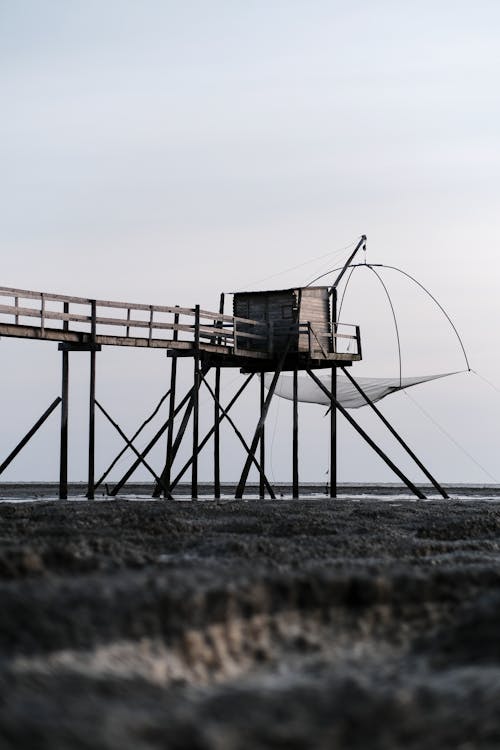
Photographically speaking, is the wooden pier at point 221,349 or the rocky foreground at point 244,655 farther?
the wooden pier at point 221,349

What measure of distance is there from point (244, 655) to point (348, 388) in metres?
→ 25.4

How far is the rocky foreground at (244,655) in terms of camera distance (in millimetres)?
3668

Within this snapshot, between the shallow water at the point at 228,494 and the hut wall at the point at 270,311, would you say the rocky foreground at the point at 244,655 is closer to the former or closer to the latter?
the shallow water at the point at 228,494

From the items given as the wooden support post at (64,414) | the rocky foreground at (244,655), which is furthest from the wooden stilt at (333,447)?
the rocky foreground at (244,655)

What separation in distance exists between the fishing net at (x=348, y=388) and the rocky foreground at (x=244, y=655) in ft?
66.7

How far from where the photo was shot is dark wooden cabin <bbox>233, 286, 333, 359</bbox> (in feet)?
90.0

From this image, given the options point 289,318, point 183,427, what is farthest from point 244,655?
point 289,318

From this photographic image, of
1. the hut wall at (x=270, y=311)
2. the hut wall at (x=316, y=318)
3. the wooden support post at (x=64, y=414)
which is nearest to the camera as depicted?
the wooden support post at (x=64, y=414)

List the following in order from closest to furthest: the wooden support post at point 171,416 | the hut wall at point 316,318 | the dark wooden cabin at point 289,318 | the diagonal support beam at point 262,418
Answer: the wooden support post at point 171,416
the diagonal support beam at point 262,418
the dark wooden cabin at point 289,318
the hut wall at point 316,318

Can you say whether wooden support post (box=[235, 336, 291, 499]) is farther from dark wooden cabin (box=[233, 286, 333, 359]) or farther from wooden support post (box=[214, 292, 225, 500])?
wooden support post (box=[214, 292, 225, 500])

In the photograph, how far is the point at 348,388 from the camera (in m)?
30.1

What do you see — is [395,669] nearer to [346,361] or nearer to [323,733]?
[323,733]

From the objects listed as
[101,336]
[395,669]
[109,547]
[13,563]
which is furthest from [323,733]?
[101,336]

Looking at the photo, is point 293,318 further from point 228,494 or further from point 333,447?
point 228,494
